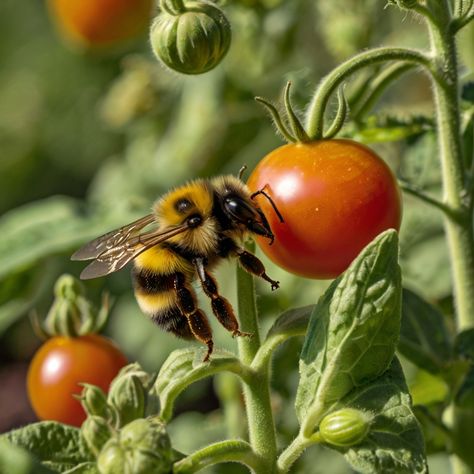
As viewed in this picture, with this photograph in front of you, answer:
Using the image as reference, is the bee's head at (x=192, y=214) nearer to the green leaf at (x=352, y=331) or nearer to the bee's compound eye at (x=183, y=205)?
the bee's compound eye at (x=183, y=205)

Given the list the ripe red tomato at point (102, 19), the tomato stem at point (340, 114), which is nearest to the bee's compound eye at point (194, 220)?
the tomato stem at point (340, 114)

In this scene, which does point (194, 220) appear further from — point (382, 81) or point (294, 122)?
point (382, 81)

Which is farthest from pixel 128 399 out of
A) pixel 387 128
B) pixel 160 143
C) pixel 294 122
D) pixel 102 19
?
pixel 102 19

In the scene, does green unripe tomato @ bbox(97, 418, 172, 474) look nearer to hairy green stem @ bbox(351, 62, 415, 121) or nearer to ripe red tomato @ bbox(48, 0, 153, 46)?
hairy green stem @ bbox(351, 62, 415, 121)

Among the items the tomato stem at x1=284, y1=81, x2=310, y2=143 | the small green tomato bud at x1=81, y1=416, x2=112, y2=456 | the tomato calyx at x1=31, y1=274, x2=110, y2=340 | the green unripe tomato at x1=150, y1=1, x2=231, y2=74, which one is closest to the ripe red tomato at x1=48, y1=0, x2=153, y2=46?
the tomato calyx at x1=31, y1=274, x2=110, y2=340

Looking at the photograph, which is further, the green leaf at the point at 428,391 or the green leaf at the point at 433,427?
the green leaf at the point at 428,391

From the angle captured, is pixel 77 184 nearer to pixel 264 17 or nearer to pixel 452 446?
pixel 264 17

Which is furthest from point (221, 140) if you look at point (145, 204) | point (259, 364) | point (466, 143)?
point (259, 364)
